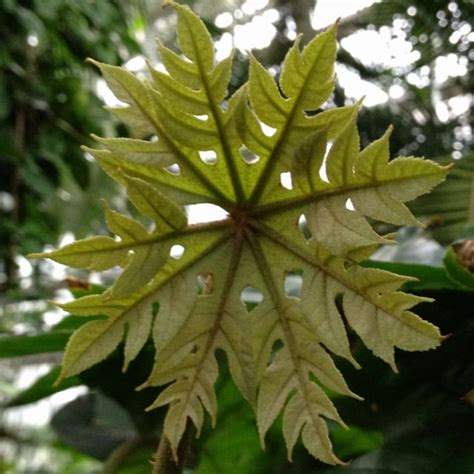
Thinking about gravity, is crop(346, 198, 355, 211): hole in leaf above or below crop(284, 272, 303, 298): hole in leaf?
below

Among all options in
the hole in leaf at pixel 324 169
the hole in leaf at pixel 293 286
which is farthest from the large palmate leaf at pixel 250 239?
the hole in leaf at pixel 293 286

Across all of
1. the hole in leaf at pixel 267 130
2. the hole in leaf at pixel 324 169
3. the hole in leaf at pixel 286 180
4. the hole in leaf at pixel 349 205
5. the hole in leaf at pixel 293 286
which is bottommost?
the hole in leaf at pixel 349 205

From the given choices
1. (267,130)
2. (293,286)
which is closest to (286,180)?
(267,130)

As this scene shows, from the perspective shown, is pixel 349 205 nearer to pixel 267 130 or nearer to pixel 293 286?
pixel 267 130

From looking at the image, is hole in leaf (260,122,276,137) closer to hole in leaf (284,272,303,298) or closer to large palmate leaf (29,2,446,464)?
large palmate leaf (29,2,446,464)

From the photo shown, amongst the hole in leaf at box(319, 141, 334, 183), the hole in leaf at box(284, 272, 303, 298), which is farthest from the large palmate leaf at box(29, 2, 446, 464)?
the hole in leaf at box(284, 272, 303, 298)

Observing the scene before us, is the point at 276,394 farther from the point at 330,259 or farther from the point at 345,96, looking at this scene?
the point at 345,96

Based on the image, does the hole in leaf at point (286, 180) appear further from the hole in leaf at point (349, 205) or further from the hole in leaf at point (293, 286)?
the hole in leaf at point (293, 286)
